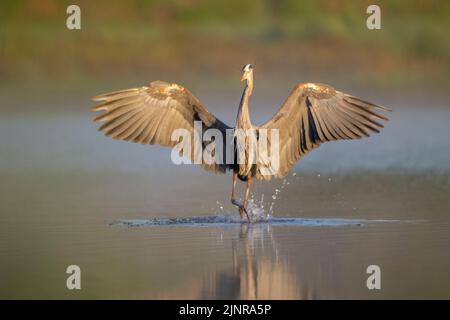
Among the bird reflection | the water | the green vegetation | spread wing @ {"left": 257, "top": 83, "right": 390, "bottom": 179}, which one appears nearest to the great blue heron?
spread wing @ {"left": 257, "top": 83, "right": 390, "bottom": 179}

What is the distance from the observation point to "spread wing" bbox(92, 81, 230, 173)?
16.1 m

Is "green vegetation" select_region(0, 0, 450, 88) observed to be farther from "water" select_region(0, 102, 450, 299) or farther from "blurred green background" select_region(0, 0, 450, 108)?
"water" select_region(0, 102, 450, 299)

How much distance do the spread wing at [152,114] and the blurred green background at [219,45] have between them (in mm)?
13569

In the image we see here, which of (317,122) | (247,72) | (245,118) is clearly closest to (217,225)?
(245,118)

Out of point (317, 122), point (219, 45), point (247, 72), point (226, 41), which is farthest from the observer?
point (226, 41)

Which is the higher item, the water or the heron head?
the heron head

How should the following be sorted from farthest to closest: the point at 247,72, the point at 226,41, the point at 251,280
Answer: the point at 226,41 → the point at 247,72 → the point at 251,280

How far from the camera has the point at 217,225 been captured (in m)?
16.1

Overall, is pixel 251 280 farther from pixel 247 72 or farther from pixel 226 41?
pixel 226 41

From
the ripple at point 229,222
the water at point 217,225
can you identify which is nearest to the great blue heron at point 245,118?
the ripple at point 229,222

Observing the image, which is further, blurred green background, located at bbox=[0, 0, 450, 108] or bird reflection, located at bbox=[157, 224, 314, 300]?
blurred green background, located at bbox=[0, 0, 450, 108]

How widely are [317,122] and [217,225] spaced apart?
1881 mm

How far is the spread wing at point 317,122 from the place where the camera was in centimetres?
1634
